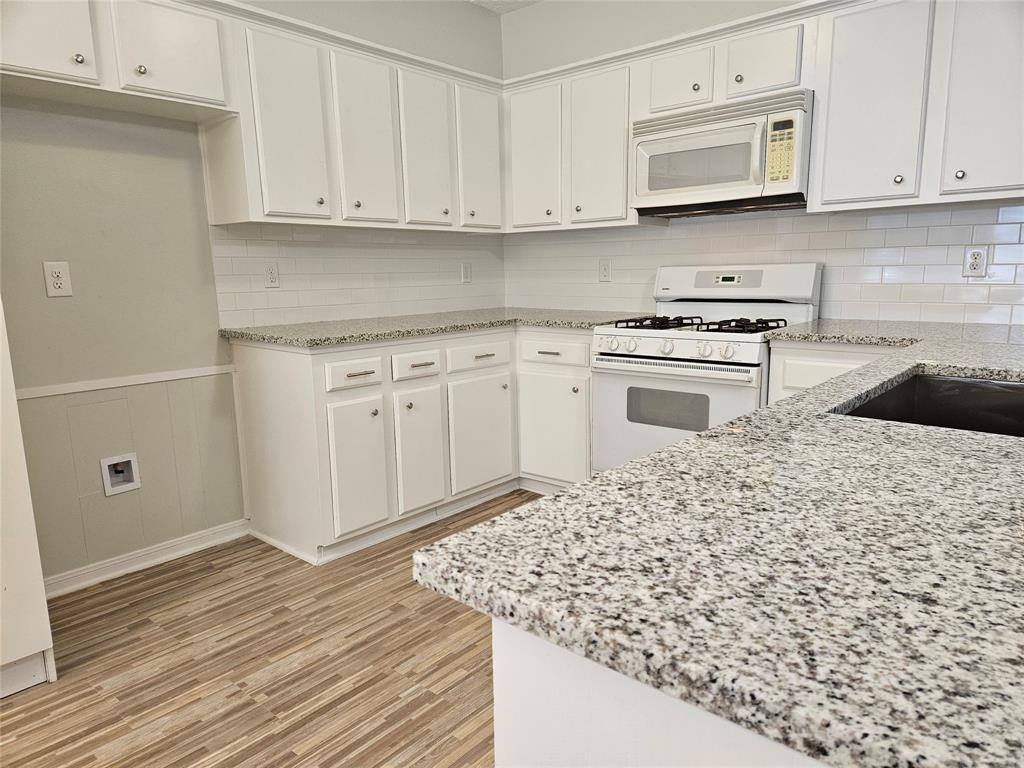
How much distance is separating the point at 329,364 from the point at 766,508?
211 centimetres

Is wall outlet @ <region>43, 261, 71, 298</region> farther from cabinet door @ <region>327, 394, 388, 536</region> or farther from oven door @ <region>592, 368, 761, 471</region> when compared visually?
oven door @ <region>592, 368, 761, 471</region>

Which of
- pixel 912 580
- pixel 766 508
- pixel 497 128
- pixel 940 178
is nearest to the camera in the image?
pixel 912 580

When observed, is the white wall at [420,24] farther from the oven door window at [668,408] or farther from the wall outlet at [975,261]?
the wall outlet at [975,261]

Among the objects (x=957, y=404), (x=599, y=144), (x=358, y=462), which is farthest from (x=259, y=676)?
(x=599, y=144)

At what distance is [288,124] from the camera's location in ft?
8.79

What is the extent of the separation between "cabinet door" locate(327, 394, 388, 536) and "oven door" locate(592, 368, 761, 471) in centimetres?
101

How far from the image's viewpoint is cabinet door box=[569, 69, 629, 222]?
3178 mm

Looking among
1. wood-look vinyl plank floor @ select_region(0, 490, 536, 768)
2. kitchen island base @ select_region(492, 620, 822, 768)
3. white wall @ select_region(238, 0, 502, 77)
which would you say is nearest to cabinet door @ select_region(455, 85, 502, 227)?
white wall @ select_region(238, 0, 502, 77)

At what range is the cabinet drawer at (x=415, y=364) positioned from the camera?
2.80 meters

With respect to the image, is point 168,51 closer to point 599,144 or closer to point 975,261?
point 599,144

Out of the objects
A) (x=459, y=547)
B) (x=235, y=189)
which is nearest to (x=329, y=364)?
(x=235, y=189)

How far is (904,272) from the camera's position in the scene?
9.05 ft

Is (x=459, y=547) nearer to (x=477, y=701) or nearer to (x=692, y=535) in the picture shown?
(x=692, y=535)

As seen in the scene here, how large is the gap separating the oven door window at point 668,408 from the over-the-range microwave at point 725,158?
34.3 inches
